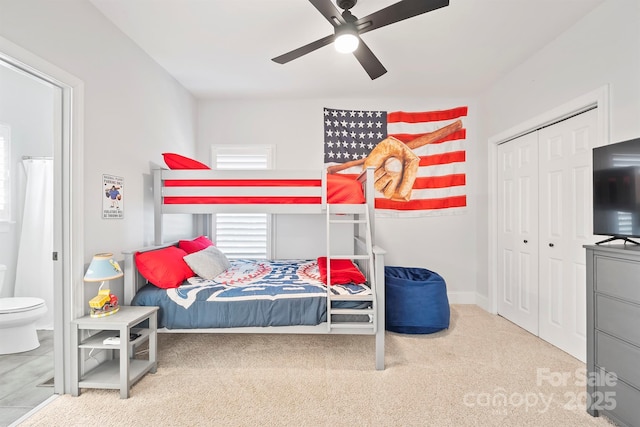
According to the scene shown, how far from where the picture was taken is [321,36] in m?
2.63

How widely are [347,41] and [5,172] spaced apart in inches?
135

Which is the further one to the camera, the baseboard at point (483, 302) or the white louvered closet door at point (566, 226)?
the baseboard at point (483, 302)

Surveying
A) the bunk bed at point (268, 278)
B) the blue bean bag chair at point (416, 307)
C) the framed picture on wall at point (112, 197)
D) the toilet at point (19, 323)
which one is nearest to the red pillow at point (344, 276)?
the bunk bed at point (268, 278)

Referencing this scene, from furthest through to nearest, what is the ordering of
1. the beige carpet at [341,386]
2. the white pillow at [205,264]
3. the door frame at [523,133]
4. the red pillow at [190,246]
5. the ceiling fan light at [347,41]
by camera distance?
1. the red pillow at [190,246]
2. the white pillow at [205,264]
3. the door frame at [523,133]
4. the ceiling fan light at [347,41]
5. the beige carpet at [341,386]

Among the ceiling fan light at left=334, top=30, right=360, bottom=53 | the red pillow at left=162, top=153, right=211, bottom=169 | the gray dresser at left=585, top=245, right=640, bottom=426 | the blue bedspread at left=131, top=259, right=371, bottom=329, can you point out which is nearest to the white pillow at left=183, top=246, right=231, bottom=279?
the blue bedspread at left=131, top=259, right=371, bottom=329

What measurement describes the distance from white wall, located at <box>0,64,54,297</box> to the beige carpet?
67.9 inches

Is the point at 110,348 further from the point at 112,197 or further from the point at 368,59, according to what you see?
the point at 368,59

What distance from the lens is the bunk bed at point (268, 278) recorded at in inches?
93.7

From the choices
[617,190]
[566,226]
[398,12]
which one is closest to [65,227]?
[398,12]

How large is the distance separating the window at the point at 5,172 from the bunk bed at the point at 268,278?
142 cm

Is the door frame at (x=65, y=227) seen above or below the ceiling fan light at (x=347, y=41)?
below

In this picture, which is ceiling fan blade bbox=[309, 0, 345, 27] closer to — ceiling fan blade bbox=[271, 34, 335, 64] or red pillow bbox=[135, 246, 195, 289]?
ceiling fan blade bbox=[271, 34, 335, 64]

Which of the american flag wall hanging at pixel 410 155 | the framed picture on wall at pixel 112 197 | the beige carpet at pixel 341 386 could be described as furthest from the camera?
the american flag wall hanging at pixel 410 155

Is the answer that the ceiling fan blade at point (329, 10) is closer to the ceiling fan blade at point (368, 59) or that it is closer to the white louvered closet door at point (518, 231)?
the ceiling fan blade at point (368, 59)
